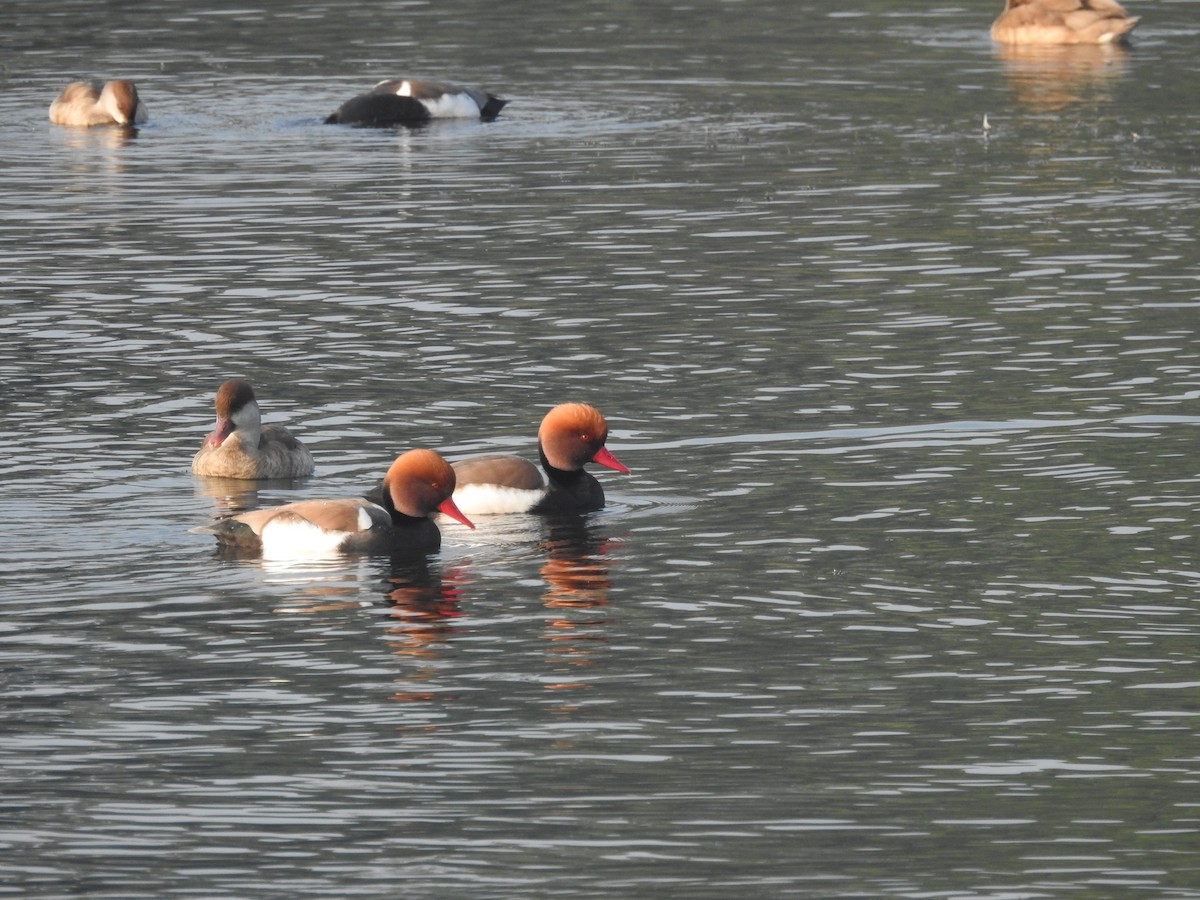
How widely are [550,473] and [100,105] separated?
1765cm

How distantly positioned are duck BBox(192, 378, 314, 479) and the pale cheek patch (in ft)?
5.76

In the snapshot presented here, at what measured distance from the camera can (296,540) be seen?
1345 centimetres

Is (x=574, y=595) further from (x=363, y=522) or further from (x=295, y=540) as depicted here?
(x=295, y=540)

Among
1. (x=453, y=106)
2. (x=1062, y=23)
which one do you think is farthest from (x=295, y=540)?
(x=1062, y=23)

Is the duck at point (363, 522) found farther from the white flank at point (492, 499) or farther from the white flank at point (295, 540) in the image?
the white flank at point (492, 499)

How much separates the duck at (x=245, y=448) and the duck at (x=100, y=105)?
1598 centimetres

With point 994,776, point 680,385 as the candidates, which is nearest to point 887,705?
point 994,776

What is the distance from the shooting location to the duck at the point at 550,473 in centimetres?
1445

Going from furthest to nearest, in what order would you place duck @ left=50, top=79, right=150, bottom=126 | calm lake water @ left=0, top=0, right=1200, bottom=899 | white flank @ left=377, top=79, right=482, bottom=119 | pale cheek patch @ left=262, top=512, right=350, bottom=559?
white flank @ left=377, top=79, right=482, bottom=119 < duck @ left=50, top=79, right=150, bottom=126 < pale cheek patch @ left=262, top=512, right=350, bottom=559 < calm lake water @ left=0, top=0, right=1200, bottom=899

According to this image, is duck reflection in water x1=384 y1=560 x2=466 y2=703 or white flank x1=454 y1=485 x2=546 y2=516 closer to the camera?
duck reflection in water x1=384 y1=560 x2=466 y2=703

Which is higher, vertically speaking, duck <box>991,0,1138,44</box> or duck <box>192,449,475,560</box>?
duck <box>991,0,1138,44</box>

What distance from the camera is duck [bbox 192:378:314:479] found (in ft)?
49.9

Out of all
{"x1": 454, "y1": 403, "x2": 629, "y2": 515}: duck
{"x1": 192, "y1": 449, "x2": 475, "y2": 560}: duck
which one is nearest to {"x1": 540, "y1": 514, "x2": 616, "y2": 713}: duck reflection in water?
{"x1": 454, "y1": 403, "x2": 629, "y2": 515}: duck

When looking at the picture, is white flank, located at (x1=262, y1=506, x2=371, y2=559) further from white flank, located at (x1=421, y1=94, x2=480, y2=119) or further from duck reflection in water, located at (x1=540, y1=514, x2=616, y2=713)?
white flank, located at (x1=421, y1=94, x2=480, y2=119)
